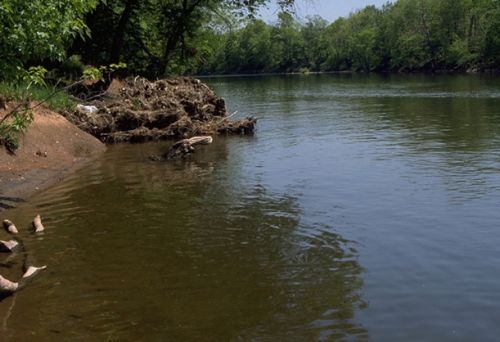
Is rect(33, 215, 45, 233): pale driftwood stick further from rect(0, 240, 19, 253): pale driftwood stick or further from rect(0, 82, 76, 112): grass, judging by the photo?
rect(0, 82, 76, 112): grass

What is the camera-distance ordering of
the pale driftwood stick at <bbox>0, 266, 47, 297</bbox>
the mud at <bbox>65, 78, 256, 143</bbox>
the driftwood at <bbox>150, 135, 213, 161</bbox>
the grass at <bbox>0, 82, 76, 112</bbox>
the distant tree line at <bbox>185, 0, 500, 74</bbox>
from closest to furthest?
1. the pale driftwood stick at <bbox>0, 266, 47, 297</bbox>
2. the grass at <bbox>0, 82, 76, 112</bbox>
3. the driftwood at <bbox>150, 135, 213, 161</bbox>
4. the mud at <bbox>65, 78, 256, 143</bbox>
5. the distant tree line at <bbox>185, 0, 500, 74</bbox>

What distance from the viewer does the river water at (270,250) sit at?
7109mm

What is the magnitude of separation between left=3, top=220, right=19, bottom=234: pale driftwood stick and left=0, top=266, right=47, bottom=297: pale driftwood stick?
2.27m

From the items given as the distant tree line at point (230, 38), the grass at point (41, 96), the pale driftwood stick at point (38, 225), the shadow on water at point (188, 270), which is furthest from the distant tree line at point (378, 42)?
the pale driftwood stick at point (38, 225)

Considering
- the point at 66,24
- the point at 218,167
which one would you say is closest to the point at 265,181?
the point at 218,167

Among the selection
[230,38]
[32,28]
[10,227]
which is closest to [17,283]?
[10,227]

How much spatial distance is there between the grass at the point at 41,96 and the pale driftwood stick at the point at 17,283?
9.27 meters

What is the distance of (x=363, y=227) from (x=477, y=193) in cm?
372

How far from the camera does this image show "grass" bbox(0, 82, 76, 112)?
1820 cm

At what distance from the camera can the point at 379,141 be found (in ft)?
73.5

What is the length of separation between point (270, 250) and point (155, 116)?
54.7 ft

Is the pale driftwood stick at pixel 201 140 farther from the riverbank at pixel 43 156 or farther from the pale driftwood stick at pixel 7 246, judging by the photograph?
the pale driftwood stick at pixel 7 246

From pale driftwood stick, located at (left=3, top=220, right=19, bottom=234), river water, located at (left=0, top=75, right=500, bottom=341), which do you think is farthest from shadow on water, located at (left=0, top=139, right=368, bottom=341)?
pale driftwood stick, located at (left=3, top=220, right=19, bottom=234)

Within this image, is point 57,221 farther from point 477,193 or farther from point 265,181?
point 477,193
